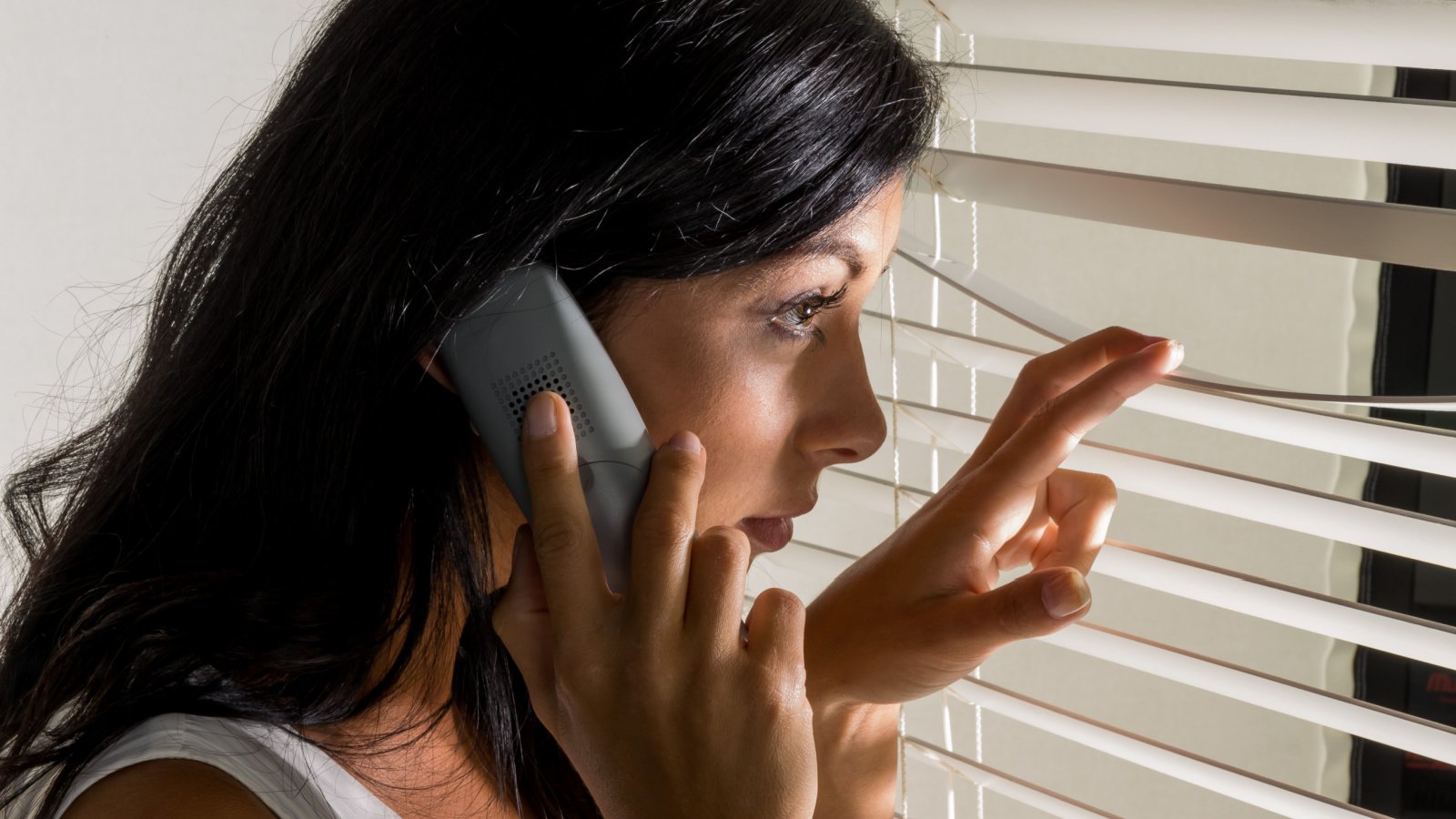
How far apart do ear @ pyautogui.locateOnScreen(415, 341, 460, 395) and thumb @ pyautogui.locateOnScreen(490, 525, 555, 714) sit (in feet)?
0.48

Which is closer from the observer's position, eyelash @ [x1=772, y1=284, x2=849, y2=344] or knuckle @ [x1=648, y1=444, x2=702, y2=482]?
knuckle @ [x1=648, y1=444, x2=702, y2=482]

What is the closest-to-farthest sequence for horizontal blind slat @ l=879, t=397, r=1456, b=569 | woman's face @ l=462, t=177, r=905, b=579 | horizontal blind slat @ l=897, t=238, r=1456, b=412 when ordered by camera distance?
horizontal blind slat @ l=897, t=238, r=1456, b=412, horizontal blind slat @ l=879, t=397, r=1456, b=569, woman's face @ l=462, t=177, r=905, b=579

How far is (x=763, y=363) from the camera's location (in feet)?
3.03

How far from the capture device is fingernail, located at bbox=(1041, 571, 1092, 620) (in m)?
0.76

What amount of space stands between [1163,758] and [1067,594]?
31cm

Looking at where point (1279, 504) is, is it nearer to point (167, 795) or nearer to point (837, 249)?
point (837, 249)

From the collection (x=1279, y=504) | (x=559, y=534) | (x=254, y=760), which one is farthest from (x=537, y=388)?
(x=1279, y=504)

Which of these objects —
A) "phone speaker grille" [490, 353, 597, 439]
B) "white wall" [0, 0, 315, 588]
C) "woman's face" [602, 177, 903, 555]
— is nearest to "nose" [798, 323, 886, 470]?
"woman's face" [602, 177, 903, 555]

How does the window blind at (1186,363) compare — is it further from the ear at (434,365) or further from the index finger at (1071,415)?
the ear at (434,365)

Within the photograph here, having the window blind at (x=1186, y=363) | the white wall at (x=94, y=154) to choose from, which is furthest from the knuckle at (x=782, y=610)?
the white wall at (x=94, y=154)

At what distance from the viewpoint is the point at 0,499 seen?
1.30 meters

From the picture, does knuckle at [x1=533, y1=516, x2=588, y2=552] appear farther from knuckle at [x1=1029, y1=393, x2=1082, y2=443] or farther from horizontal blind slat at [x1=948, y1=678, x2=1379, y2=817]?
horizontal blind slat at [x1=948, y1=678, x2=1379, y2=817]

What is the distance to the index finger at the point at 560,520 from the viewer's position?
77 centimetres

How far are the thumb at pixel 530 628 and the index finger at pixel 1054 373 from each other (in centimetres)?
40
